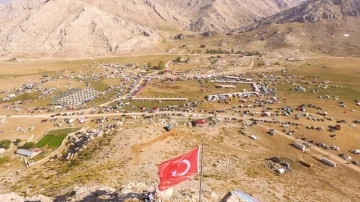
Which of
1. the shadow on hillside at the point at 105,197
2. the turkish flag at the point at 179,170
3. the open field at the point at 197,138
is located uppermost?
the turkish flag at the point at 179,170

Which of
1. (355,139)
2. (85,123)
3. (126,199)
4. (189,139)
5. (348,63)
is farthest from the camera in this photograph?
(348,63)

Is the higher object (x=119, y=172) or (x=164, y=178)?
(x=164, y=178)

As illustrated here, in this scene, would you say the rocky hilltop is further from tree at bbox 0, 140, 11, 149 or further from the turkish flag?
tree at bbox 0, 140, 11, 149

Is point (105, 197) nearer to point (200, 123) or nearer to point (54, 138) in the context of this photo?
point (200, 123)

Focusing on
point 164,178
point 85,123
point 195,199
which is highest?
point 164,178

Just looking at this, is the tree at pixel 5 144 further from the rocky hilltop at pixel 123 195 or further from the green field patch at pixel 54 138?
the rocky hilltop at pixel 123 195

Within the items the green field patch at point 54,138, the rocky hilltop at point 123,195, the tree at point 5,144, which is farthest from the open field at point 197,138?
the rocky hilltop at point 123,195

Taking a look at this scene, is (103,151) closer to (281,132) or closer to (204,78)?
(281,132)

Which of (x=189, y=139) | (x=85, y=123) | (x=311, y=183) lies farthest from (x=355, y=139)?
(x=85, y=123)
